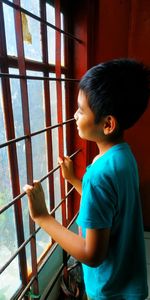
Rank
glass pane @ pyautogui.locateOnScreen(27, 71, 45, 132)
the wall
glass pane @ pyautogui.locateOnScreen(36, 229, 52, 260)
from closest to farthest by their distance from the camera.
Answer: glass pane @ pyautogui.locateOnScreen(27, 71, 45, 132)
glass pane @ pyautogui.locateOnScreen(36, 229, 52, 260)
the wall

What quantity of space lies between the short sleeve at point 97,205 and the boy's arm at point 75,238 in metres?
0.02

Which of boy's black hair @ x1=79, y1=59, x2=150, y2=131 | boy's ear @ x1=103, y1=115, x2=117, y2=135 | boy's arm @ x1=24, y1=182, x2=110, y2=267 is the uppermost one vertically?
boy's black hair @ x1=79, y1=59, x2=150, y2=131

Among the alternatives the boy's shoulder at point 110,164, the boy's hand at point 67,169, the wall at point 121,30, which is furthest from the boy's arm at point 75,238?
the wall at point 121,30

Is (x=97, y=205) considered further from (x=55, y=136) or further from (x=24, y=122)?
Result: (x=55, y=136)

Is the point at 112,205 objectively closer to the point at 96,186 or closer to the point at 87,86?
the point at 96,186

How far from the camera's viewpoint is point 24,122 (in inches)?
31.2

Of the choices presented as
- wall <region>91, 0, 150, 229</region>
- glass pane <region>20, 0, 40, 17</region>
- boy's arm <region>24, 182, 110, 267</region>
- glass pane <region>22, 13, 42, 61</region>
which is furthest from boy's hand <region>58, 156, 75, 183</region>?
wall <region>91, 0, 150, 229</region>

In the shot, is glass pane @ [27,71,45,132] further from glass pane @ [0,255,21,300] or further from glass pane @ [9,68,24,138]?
glass pane @ [0,255,21,300]

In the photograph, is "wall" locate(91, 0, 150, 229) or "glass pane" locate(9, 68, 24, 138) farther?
"wall" locate(91, 0, 150, 229)

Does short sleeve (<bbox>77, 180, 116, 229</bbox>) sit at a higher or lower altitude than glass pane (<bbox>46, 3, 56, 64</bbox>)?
lower

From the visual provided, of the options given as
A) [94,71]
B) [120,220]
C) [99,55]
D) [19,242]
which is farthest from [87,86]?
[99,55]

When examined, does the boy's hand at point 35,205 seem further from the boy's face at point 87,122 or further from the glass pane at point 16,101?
the glass pane at point 16,101

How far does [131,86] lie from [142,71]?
55 mm

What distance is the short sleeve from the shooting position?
1.75ft
